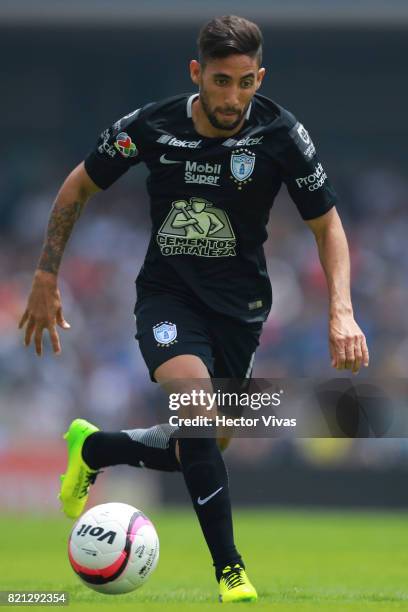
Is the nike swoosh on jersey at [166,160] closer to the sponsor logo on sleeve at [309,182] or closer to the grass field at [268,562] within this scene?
the sponsor logo on sleeve at [309,182]

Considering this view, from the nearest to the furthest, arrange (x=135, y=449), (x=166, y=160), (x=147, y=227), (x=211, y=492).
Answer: (x=211, y=492), (x=166, y=160), (x=135, y=449), (x=147, y=227)

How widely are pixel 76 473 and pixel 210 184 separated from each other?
1732mm

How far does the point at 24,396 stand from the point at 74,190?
943cm

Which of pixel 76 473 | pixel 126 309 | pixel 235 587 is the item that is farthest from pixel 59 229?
pixel 126 309

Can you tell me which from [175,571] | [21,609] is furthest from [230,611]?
[175,571]

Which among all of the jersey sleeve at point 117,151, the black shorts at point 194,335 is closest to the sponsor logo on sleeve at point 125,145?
the jersey sleeve at point 117,151

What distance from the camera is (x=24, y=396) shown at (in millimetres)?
15445

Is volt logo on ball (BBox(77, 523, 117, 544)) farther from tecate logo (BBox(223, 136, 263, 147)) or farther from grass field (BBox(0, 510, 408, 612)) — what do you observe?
tecate logo (BBox(223, 136, 263, 147))

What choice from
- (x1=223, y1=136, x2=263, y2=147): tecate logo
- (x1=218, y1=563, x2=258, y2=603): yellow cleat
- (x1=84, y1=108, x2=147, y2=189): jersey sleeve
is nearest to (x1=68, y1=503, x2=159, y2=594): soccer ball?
(x1=218, y1=563, x2=258, y2=603): yellow cleat

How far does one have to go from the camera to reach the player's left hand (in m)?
5.40

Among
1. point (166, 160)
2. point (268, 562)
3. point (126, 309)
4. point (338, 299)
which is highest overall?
point (166, 160)

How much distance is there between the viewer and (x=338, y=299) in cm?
571

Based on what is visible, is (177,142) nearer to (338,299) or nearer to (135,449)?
(338,299)

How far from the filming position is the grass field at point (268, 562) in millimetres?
5672
